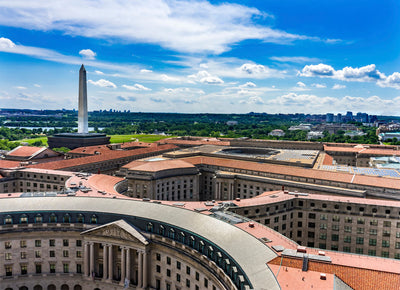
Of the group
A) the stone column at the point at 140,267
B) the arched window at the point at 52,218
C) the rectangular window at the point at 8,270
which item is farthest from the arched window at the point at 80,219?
the rectangular window at the point at 8,270

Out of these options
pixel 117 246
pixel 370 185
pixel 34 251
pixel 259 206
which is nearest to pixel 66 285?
pixel 34 251

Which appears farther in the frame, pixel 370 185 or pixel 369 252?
pixel 370 185

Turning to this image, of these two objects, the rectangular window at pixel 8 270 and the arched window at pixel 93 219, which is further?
the arched window at pixel 93 219

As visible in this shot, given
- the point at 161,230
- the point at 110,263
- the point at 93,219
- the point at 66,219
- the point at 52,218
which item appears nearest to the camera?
the point at 161,230

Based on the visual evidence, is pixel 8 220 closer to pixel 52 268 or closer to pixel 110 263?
pixel 52 268

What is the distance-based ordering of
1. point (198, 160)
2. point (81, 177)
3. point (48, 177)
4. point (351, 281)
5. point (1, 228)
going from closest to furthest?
1. point (351, 281)
2. point (1, 228)
3. point (81, 177)
4. point (48, 177)
5. point (198, 160)

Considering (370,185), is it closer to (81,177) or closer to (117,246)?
(117,246)

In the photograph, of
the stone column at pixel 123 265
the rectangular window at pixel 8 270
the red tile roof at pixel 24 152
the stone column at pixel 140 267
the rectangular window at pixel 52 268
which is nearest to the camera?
the stone column at pixel 140 267

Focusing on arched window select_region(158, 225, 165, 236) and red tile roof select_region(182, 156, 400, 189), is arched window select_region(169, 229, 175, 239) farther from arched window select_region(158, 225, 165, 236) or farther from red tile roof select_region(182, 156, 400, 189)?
red tile roof select_region(182, 156, 400, 189)

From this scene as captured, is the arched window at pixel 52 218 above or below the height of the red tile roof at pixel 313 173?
below

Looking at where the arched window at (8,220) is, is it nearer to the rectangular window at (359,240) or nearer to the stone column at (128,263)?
the stone column at (128,263)

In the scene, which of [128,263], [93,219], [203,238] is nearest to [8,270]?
[93,219]
